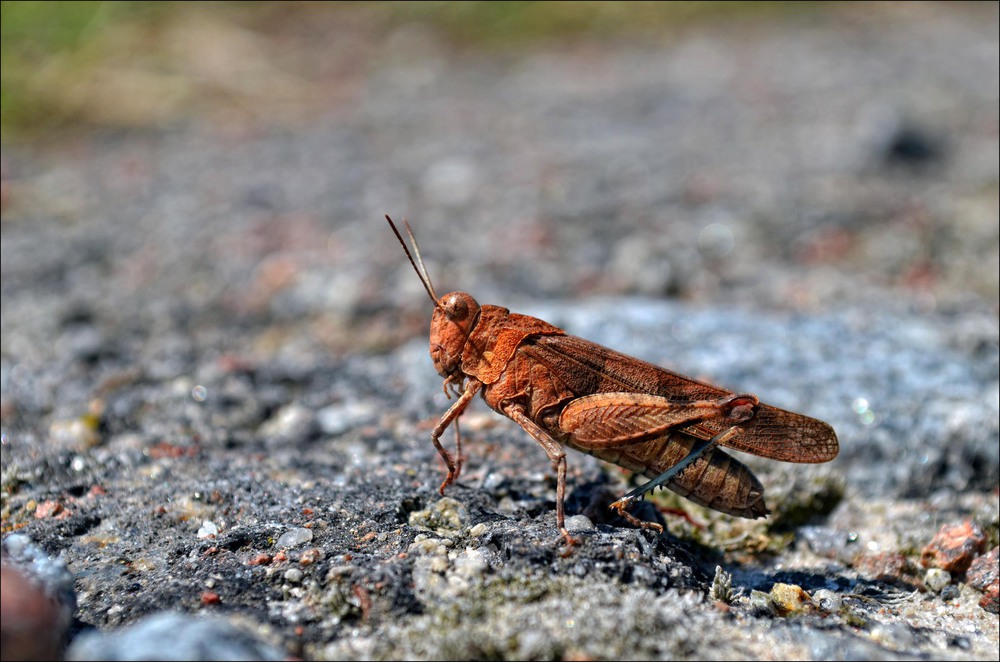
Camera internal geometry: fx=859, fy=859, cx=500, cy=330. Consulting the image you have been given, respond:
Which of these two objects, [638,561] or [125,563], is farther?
[125,563]

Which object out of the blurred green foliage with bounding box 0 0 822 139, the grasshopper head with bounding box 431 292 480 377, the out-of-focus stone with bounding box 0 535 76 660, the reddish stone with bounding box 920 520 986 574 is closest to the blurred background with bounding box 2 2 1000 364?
the blurred green foliage with bounding box 0 0 822 139

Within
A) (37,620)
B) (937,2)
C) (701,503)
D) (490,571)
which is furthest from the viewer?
(937,2)

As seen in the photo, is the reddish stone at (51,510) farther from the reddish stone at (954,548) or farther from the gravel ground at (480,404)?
the reddish stone at (954,548)

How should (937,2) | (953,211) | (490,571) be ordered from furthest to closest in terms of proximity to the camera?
(937,2), (953,211), (490,571)

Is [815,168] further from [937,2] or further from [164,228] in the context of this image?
[937,2]

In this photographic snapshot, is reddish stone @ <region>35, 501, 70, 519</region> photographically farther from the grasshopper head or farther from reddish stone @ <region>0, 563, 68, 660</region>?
the grasshopper head

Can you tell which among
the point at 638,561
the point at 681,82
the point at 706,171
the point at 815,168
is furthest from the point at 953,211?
the point at 638,561
